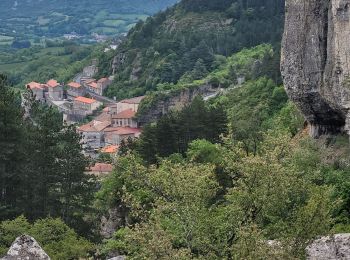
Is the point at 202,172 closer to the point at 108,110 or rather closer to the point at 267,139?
the point at 267,139

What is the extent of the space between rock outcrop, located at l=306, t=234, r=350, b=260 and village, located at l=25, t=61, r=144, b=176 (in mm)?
63241

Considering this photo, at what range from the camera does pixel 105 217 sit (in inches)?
1537

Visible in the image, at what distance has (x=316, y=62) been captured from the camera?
92.7ft

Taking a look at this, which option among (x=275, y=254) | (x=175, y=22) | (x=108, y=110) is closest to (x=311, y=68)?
(x=275, y=254)

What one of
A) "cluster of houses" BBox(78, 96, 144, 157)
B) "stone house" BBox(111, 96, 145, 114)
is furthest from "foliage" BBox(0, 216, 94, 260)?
"stone house" BBox(111, 96, 145, 114)

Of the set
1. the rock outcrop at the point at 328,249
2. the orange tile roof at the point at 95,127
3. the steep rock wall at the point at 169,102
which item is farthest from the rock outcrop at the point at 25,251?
the orange tile roof at the point at 95,127

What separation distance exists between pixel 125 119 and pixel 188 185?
7851 centimetres

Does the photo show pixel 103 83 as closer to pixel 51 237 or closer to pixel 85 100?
pixel 85 100

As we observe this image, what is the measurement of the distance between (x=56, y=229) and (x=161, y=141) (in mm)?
18190

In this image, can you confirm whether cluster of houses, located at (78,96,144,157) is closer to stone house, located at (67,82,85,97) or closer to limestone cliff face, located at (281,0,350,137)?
stone house, located at (67,82,85,97)

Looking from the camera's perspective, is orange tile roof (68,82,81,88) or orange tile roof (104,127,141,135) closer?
orange tile roof (104,127,141,135)

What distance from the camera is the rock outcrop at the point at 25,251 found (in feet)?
53.2

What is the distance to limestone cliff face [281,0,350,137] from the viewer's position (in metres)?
25.9

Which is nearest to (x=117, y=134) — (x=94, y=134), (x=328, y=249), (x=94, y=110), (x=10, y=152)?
(x=94, y=134)
